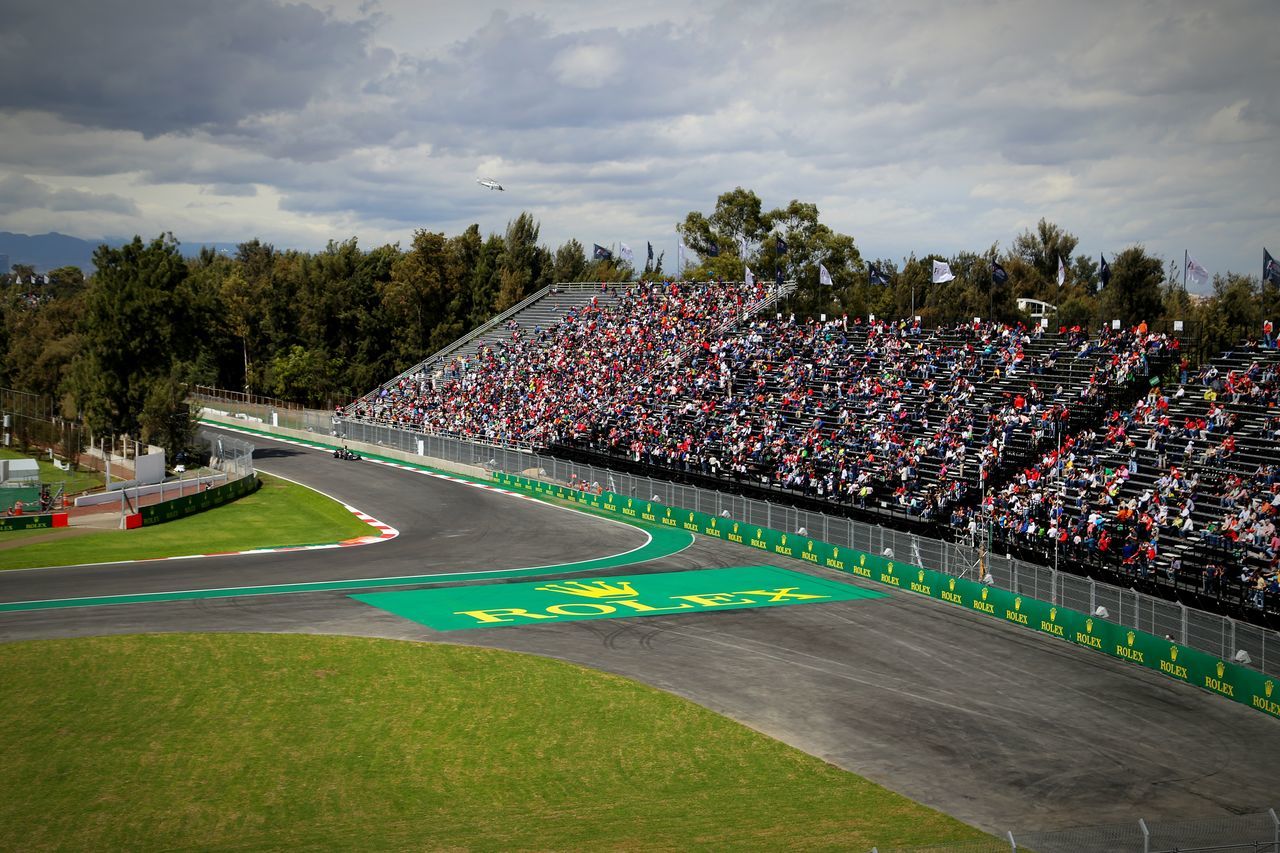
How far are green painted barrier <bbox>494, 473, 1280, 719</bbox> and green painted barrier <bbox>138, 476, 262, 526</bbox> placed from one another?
2025 cm

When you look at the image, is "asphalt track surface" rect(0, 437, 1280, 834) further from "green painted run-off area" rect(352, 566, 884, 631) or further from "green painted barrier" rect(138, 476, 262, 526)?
"green painted barrier" rect(138, 476, 262, 526)

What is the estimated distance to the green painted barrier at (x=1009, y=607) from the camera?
81.5 feet

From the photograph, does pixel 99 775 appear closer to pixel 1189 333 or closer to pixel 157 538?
pixel 157 538

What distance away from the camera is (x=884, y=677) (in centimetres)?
2650

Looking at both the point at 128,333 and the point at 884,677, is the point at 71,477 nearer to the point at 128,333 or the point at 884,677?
the point at 128,333

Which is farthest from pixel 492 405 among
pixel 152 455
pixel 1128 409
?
pixel 1128 409

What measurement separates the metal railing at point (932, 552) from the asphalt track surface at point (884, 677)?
1.24 metres

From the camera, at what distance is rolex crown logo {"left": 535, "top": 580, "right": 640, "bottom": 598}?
35688 mm

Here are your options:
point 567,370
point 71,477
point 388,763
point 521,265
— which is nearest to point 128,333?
point 71,477

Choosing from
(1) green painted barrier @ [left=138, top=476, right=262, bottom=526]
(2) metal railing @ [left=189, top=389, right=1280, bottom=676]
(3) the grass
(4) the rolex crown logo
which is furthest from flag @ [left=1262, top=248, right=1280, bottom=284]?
(1) green painted barrier @ [left=138, top=476, right=262, bottom=526]

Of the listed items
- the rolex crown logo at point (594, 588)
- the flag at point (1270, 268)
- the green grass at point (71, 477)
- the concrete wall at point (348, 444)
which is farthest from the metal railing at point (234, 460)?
the flag at point (1270, 268)

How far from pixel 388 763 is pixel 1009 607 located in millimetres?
19384

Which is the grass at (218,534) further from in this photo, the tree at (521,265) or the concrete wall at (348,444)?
the tree at (521,265)

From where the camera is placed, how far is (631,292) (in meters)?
80.4
